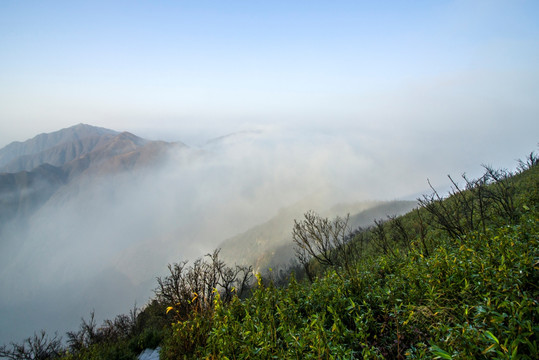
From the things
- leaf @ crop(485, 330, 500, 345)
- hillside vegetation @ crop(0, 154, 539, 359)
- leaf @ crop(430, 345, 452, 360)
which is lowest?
hillside vegetation @ crop(0, 154, 539, 359)

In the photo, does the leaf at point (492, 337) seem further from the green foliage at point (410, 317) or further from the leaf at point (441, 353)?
the leaf at point (441, 353)

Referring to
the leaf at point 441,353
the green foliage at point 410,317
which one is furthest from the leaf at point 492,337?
the leaf at point 441,353

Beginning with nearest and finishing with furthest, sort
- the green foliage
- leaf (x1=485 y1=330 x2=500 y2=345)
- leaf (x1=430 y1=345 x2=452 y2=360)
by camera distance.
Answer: leaf (x1=485 y1=330 x2=500 y2=345)
leaf (x1=430 y1=345 x2=452 y2=360)
the green foliage

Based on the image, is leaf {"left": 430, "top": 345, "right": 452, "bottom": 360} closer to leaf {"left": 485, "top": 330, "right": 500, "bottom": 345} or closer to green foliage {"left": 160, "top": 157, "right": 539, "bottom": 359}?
green foliage {"left": 160, "top": 157, "right": 539, "bottom": 359}

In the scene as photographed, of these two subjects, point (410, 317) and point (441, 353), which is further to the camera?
point (410, 317)

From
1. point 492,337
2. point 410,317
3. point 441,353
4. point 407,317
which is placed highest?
point 492,337

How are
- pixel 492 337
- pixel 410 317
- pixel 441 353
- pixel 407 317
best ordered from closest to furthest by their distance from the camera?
pixel 492 337
pixel 441 353
pixel 410 317
pixel 407 317

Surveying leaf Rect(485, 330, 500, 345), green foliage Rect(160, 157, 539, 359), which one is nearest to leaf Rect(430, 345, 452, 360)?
green foliage Rect(160, 157, 539, 359)

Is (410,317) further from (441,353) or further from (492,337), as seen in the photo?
(492,337)

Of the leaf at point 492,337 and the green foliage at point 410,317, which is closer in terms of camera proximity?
the leaf at point 492,337

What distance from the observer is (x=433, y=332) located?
3734 mm

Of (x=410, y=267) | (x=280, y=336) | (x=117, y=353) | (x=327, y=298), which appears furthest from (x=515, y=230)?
(x=117, y=353)

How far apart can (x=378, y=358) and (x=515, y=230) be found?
5.18 metres

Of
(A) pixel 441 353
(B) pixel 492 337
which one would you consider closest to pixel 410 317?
(A) pixel 441 353
